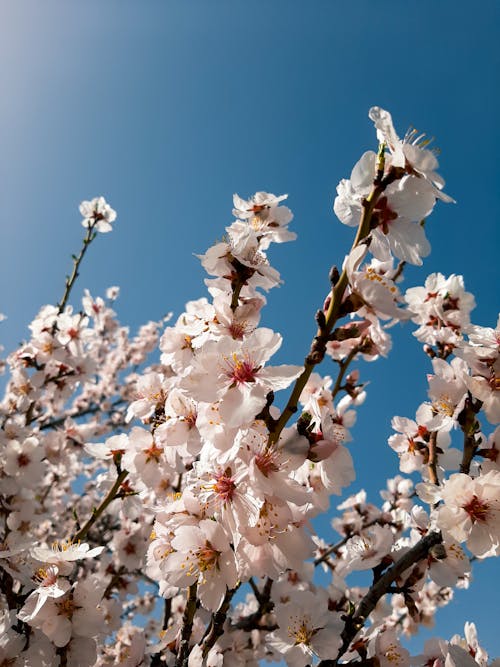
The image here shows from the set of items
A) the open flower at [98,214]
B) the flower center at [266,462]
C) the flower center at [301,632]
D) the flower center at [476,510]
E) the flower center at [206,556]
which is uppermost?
the open flower at [98,214]

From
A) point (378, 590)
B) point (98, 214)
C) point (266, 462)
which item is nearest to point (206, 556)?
point (266, 462)

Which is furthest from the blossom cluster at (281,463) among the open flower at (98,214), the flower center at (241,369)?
the open flower at (98,214)

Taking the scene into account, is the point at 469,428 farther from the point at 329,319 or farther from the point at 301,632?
the point at 301,632

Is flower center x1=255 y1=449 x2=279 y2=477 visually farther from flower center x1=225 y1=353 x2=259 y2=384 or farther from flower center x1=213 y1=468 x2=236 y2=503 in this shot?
flower center x1=225 y1=353 x2=259 y2=384

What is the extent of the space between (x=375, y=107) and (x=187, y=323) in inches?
46.5

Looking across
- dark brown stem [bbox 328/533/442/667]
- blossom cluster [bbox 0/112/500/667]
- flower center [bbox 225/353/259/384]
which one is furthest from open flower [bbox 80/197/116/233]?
dark brown stem [bbox 328/533/442/667]

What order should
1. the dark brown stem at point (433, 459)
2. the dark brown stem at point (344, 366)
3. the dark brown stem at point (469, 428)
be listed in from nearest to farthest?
1. the dark brown stem at point (469, 428)
2. the dark brown stem at point (433, 459)
3. the dark brown stem at point (344, 366)

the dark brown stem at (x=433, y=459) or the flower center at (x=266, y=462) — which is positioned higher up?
the dark brown stem at (x=433, y=459)

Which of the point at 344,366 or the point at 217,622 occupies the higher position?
the point at 344,366

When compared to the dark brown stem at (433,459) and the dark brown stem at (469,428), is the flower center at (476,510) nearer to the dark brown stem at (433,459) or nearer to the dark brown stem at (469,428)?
the dark brown stem at (469,428)

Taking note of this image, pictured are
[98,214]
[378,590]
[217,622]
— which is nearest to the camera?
[217,622]

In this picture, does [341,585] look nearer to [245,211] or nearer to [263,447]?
[263,447]

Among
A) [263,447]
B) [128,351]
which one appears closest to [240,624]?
[263,447]

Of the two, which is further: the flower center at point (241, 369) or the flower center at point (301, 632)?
the flower center at point (301, 632)
